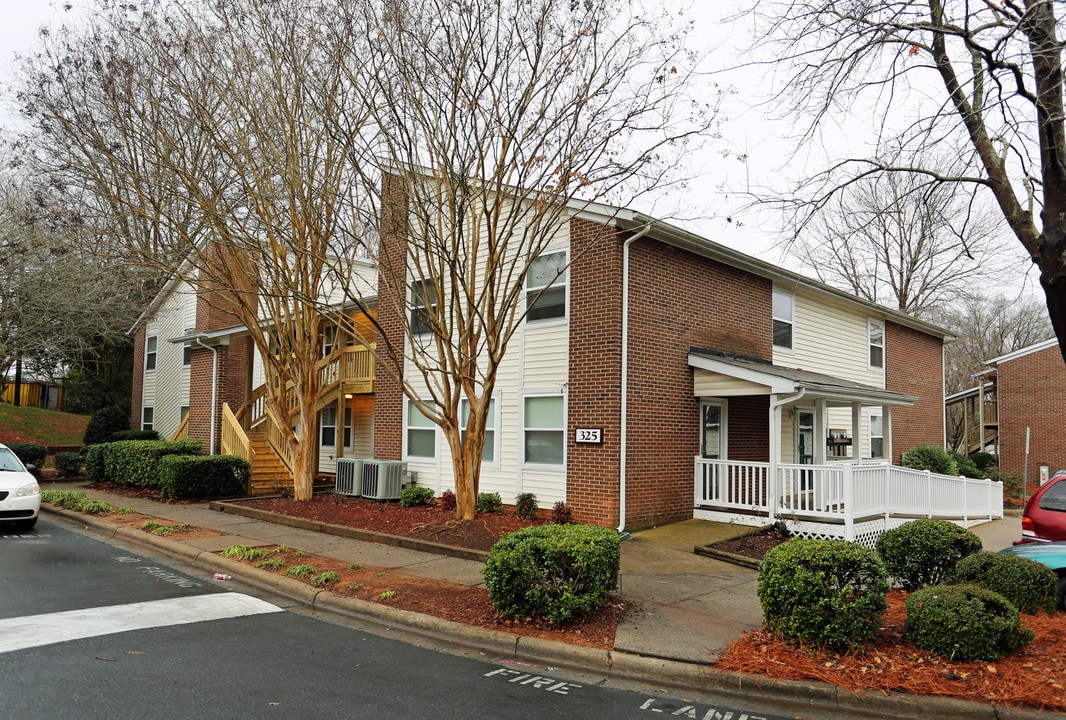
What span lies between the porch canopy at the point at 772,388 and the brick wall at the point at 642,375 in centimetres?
32

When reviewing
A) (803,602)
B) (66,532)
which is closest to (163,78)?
(66,532)

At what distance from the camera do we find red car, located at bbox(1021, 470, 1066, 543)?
8.61 meters

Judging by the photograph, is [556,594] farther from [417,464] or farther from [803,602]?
[417,464]

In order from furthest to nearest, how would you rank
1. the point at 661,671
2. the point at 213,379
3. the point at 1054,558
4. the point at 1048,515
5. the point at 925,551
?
the point at 213,379
the point at 1048,515
the point at 925,551
the point at 1054,558
the point at 661,671

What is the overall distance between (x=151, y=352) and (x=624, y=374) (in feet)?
80.1

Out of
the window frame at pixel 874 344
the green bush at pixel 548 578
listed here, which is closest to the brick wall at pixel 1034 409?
the window frame at pixel 874 344

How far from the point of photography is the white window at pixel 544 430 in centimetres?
1327

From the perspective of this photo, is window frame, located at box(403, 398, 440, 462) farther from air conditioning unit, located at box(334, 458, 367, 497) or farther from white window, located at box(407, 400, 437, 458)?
air conditioning unit, located at box(334, 458, 367, 497)

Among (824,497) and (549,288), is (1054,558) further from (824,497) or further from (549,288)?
(549,288)

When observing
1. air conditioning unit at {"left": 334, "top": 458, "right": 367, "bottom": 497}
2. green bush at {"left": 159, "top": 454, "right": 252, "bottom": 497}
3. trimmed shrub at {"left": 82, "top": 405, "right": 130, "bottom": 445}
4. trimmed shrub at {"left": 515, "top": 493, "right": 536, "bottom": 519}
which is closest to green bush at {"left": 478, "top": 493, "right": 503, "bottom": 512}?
trimmed shrub at {"left": 515, "top": 493, "right": 536, "bottom": 519}

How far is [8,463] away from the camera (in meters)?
13.0

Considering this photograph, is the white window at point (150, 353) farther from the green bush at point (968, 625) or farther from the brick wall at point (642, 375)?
the green bush at point (968, 625)

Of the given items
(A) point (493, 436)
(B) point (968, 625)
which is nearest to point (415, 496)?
(A) point (493, 436)

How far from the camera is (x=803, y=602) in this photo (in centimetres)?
601
